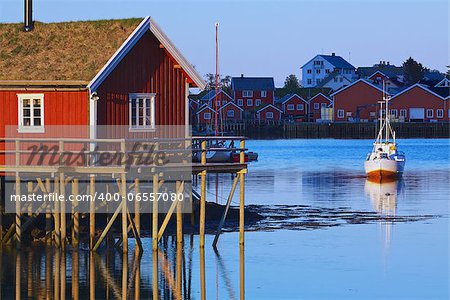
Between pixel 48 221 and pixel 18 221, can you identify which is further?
pixel 48 221

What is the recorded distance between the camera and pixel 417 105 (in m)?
155

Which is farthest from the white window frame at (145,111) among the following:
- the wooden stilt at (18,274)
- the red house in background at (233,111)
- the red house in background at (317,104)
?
the red house in background at (317,104)

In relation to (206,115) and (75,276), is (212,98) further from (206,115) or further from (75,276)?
(75,276)

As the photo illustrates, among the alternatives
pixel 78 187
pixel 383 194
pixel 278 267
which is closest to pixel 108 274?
pixel 78 187

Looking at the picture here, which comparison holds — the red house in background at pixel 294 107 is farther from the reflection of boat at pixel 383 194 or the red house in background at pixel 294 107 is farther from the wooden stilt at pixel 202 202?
the wooden stilt at pixel 202 202

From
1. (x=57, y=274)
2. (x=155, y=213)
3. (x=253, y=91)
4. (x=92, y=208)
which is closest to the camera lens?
(x=57, y=274)

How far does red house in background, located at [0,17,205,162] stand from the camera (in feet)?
118

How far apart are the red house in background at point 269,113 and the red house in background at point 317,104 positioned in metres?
5.83

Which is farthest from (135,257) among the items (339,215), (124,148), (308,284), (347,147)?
(347,147)

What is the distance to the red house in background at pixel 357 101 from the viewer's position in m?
157

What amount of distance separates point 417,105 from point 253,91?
3309 cm

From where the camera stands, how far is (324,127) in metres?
165

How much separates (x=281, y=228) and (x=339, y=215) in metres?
6.25

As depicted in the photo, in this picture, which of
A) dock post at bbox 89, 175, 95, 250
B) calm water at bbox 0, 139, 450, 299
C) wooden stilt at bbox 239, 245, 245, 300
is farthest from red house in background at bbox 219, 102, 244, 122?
dock post at bbox 89, 175, 95, 250
